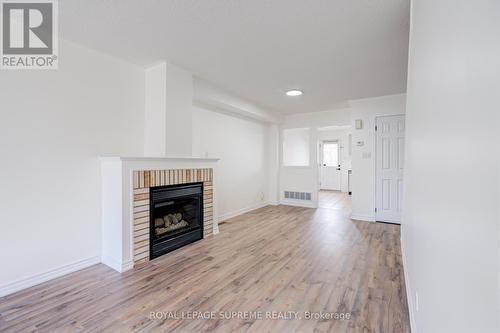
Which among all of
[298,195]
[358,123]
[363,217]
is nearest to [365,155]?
[358,123]

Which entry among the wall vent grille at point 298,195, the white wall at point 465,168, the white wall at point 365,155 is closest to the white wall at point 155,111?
the white wall at point 465,168

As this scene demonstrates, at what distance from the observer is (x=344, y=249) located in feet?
9.80

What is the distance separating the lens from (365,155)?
14.4 feet

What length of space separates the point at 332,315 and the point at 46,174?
9.41ft

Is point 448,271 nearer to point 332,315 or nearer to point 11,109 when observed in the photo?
point 332,315

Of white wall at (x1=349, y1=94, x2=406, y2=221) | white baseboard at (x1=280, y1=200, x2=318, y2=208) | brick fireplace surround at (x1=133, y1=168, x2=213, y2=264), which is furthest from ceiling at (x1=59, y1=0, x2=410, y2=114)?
white baseboard at (x1=280, y1=200, x2=318, y2=208)

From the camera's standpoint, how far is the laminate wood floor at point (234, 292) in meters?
1.64

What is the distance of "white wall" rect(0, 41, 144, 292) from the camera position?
2.05 meters

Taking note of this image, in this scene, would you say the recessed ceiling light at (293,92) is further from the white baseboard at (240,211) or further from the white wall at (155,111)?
the white baseboard at (240,211)

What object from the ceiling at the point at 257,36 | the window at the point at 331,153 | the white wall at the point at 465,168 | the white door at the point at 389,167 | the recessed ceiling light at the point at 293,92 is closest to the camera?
the white wall at the point at 465,168

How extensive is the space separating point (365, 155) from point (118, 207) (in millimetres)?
4164

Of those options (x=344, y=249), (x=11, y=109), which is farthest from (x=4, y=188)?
(x=344, y=249)

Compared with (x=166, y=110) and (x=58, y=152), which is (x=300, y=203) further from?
(x=58, y=152)

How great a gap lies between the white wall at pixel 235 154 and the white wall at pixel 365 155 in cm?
217
